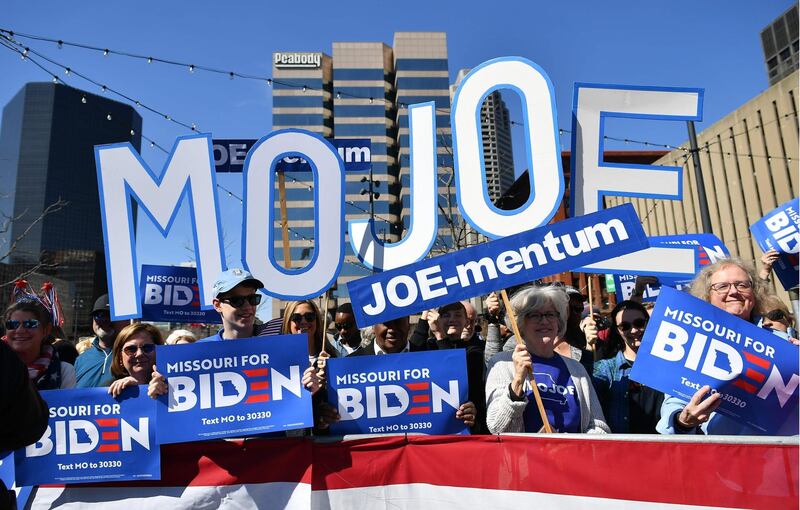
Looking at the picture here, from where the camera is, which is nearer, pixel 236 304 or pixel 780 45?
pixel 236 304

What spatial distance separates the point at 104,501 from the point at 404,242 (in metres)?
2.61

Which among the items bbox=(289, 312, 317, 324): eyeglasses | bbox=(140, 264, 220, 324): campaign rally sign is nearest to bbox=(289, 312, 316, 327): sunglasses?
bbox=(289, 312, 317, 324): eyeglasses

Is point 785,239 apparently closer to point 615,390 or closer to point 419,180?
point 615,390

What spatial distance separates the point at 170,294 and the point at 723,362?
5744mm

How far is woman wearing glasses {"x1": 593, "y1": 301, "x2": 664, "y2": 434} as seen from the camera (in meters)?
3.24

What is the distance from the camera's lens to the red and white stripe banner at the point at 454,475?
7.49 ft

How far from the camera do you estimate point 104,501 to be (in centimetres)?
286

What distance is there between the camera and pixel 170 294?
6312mm

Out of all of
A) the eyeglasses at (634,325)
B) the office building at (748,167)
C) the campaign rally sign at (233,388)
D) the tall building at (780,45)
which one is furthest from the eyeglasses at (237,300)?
the tall building at (780,45)

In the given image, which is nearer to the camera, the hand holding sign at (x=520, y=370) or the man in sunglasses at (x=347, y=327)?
the hand holding sign at (x=520, y=370)

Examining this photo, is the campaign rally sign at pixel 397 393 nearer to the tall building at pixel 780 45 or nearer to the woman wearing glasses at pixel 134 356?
the woman wearing glasses at pixel 134 356

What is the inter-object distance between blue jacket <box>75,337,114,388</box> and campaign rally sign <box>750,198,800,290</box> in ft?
19.3

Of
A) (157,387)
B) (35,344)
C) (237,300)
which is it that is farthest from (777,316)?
(35,344)

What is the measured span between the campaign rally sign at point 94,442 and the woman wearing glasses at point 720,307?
2.72 metres
